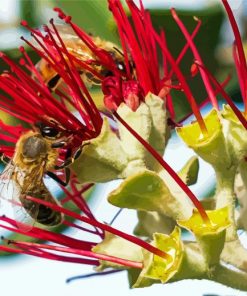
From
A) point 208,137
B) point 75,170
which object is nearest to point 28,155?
point 75,170

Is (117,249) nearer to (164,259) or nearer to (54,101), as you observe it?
(164,259)

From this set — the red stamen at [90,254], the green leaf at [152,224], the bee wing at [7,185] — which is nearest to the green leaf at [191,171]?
the green leaf at [152,224]

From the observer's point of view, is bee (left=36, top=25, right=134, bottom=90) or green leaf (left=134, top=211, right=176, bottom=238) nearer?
green leaf (left=134, top=211, right=176, bottom=238)

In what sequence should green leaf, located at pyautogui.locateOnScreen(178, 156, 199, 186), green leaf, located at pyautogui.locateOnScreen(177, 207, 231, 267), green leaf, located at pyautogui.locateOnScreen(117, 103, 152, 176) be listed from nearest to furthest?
green leaf, located at pyautogui.locateOnScreen(177, 207, 231, 267) → green leaf, located at pyautogui.locateOnScreen(117, 103, 152, 176) → green leaf, located at pyautogui.locateOnScreen(178, 156, 199, 186)

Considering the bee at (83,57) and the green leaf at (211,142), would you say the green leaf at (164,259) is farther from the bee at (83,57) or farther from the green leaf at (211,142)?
the bee at (83,57)

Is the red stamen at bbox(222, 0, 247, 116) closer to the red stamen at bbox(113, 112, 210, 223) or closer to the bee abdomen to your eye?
the red stamen at bbox(113, 112, 210, 223)

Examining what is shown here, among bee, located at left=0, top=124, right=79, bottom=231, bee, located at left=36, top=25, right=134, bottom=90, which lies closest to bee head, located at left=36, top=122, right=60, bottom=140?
bee, located at left=0, top=124, right=79, bottom=231
